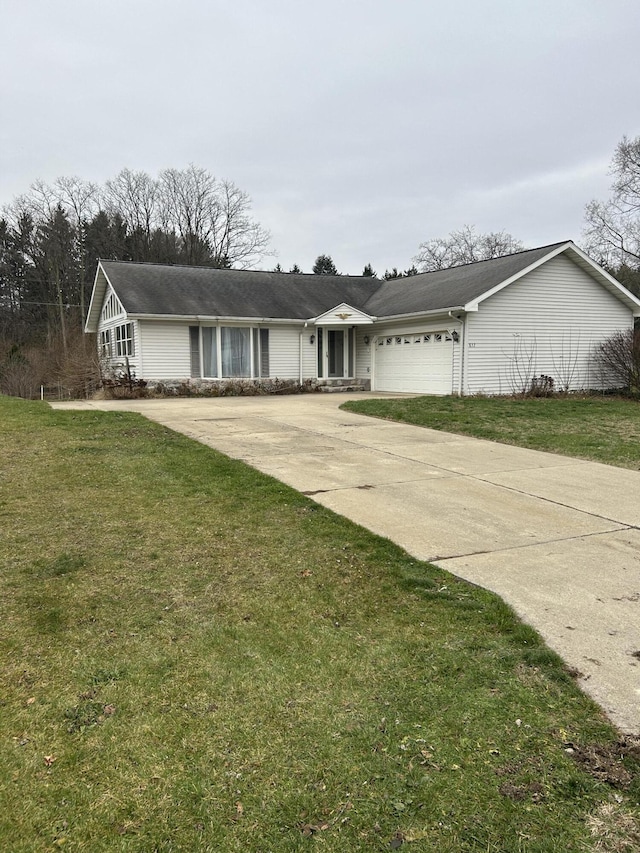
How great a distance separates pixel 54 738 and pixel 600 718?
86.5 inches

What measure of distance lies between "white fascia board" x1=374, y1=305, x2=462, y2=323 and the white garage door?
706 millimetres

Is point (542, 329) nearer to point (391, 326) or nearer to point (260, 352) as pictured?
point (391, 326)

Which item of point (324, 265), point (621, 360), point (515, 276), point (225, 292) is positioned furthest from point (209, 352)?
point (324, 265)

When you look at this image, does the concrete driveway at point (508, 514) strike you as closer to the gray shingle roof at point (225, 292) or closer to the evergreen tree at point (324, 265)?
the gray shingle roof at point (225, 292)

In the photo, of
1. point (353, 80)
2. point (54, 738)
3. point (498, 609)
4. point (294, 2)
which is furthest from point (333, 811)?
point (353, 80)

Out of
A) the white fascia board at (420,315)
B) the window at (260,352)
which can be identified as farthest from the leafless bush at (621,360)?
the window at (260,352)

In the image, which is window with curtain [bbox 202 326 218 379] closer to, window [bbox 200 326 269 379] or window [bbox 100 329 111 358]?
window [bbox 200 326 269 379]

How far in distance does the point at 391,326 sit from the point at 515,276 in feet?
16.4

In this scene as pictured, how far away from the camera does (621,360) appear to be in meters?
18.2

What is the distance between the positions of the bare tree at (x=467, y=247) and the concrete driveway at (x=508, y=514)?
4288cm

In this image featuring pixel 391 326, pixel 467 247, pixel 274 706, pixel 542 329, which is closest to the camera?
pixel 274 706

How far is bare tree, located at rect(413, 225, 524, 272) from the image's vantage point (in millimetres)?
48719

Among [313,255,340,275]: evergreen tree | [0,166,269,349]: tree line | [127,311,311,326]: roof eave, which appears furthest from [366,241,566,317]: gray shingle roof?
[313,255,340,275]: evergreen tree

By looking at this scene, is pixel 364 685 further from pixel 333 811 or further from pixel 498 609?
pixel 498 609
